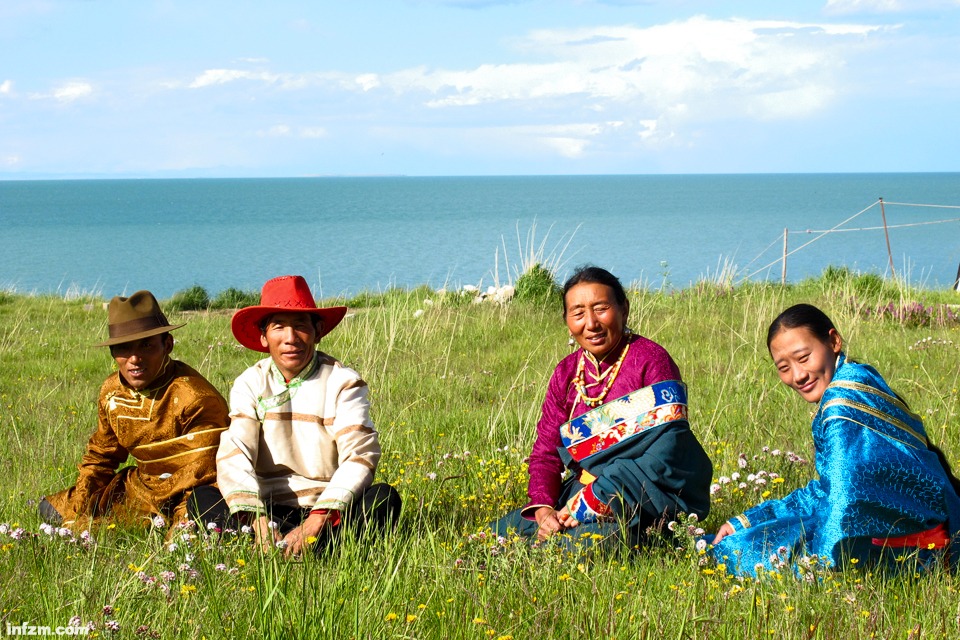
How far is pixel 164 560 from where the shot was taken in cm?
335

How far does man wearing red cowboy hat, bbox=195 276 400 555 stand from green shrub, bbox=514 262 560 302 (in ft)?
25.4

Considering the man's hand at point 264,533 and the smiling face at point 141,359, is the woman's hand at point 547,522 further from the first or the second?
the smiling face at point 141,359

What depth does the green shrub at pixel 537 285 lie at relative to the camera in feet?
39.3

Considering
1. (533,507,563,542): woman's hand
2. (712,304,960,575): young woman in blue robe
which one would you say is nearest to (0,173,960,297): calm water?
(533,507,563,542): woman's hand

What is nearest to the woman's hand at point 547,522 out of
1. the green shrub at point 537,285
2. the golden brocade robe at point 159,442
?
the golden brocade robe at point 159,442

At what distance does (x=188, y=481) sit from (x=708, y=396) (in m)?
3.85

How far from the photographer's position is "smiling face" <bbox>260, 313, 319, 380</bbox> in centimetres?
415

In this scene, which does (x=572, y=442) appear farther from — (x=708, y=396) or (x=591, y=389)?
(x=708, y=396)

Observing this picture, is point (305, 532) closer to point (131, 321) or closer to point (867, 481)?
point (131, 321)

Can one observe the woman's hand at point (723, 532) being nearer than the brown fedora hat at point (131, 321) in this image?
Yes

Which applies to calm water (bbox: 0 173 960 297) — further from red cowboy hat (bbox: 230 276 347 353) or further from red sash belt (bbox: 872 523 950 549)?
red sash belt (bbox: 872 523 950 549)

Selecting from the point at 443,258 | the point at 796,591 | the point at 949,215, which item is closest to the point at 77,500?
the point at 796,591

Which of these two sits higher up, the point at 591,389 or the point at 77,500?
the point at 591,389

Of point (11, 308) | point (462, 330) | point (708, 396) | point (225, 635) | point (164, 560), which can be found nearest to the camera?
point (225, 635)
